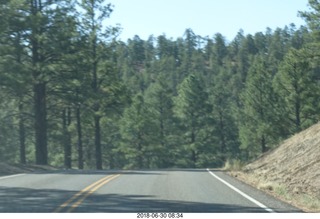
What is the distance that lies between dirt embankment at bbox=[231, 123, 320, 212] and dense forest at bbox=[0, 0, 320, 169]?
16.7 m

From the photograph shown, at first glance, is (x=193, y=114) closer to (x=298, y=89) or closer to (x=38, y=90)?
(x=298, y=89)

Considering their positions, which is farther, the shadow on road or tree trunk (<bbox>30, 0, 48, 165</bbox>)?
tree trunk (<bbox>30, 0, 48, 165</bbox>)

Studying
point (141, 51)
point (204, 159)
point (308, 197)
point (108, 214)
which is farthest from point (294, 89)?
point (141, 51)

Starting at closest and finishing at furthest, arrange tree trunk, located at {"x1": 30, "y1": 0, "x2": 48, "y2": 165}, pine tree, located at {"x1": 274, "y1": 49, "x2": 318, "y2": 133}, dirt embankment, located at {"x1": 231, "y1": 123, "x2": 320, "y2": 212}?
dirt embankment, located at {"x1": 231, "y1": 123, "x2": 320, "y2": 212} → tree trunk, located at {"x1": 30, "y1": 0, "x2": 48, "y2": 165} → pine tree, located at {"x1": 274, "y1": 49, "x2": 318, "y2": 133}

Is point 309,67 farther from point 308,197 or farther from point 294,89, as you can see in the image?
point 308,197

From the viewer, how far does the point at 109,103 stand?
157 ft

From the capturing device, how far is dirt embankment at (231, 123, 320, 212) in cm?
1532

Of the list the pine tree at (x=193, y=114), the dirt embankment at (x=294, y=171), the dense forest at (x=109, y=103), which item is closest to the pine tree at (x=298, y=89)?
the dense forest at (x=109, y=103)

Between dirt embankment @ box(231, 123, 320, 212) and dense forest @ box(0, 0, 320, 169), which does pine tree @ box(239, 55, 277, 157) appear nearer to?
dense forest @ box(0, 0, 320, 169)

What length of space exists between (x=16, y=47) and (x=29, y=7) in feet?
10.3

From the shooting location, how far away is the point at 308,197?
14.8 metres

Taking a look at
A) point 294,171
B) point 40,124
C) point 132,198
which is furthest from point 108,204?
point 40,124

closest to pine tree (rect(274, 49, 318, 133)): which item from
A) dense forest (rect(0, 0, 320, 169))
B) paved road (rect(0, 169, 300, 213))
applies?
dense forest (rect(0, 0, 320, 169))

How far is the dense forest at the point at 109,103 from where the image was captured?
38.1 metres
